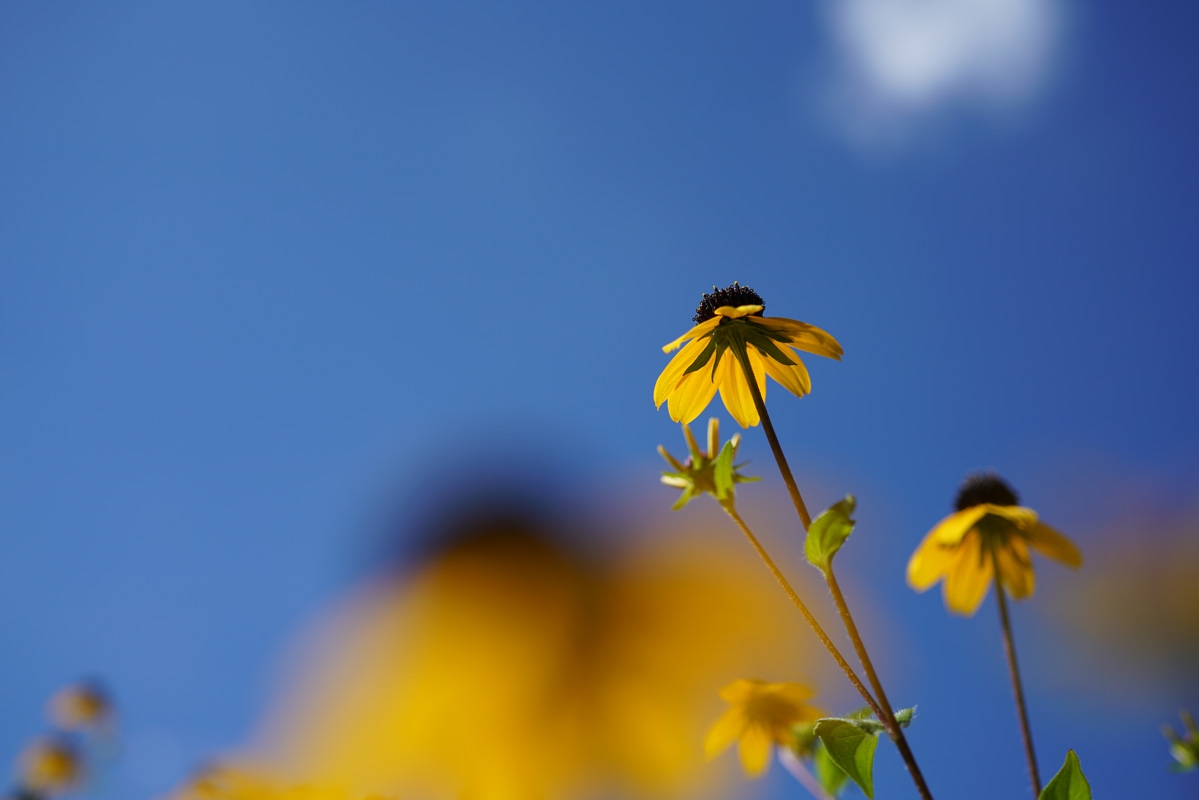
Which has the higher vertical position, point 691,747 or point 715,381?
point 715,381

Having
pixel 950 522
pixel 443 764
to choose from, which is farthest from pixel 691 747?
pixel 950 522

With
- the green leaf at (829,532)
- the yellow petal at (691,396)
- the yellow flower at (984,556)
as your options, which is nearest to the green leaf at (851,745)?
the green leaf at (829,532)

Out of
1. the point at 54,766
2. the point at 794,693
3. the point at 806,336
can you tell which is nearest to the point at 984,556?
the point at 794,693

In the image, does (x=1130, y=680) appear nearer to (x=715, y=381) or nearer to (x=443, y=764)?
(x=715, y=381)

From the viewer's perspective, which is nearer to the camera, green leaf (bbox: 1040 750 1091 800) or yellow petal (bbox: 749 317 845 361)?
green leaf (bbox: 1040 750 1091 800)

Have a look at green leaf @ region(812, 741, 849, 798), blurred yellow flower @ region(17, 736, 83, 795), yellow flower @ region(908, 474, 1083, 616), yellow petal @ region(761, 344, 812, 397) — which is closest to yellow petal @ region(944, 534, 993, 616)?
yellow flower @ region(908, 474, 1083, 616)

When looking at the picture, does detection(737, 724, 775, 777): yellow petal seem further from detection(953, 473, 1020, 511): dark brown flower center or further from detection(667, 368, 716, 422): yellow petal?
detection(953, 473, 1020, 511): dark brown flower center

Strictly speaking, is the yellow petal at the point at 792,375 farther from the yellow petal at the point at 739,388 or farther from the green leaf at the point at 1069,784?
the green leaf at the point at 1069,784
